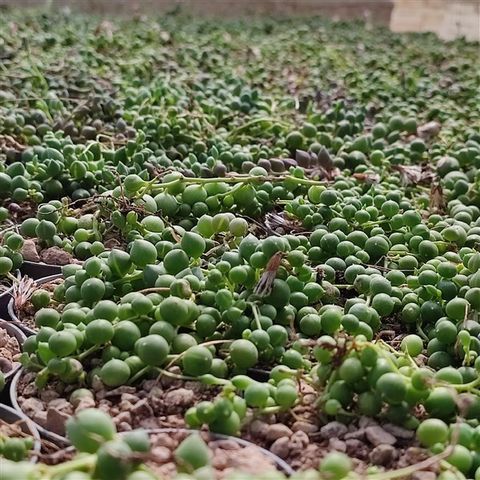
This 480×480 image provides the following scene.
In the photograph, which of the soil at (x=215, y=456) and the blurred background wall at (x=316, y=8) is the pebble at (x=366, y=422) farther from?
the blurred background wall at (x=316, y=8)

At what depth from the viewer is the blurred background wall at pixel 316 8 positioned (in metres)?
7.22

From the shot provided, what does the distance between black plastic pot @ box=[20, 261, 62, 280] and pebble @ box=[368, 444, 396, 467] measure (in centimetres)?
93

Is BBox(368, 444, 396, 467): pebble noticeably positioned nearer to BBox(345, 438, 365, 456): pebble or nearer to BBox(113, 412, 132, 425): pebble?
BBox(345, 438, 365, 456): pebble

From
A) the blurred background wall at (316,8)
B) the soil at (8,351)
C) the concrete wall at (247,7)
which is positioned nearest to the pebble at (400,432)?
the soil at (8,351)

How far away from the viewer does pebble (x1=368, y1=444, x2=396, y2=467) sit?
1.16 m

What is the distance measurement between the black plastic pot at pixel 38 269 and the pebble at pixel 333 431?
83cm

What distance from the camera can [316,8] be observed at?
7805 mm

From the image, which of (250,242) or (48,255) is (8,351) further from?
(250,242)

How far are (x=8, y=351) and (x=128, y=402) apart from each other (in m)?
0.40

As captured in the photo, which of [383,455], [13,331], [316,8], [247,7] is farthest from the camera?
[316,8]

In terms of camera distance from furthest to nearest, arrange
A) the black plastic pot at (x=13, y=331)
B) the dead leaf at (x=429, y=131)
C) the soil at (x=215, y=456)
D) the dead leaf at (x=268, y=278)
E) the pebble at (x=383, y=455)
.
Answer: the dead leaf at (x=429, y=131), the black plastic pot at (x=13, y=331), the dead leaf at (x=268, y=278), the pebble at (x=383, y=455), the soil at (x=215, y=456)

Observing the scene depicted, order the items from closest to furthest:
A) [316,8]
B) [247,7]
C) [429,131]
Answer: [429,131] < [247,7] < [316,8]

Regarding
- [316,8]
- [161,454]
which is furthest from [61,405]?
[316,8]

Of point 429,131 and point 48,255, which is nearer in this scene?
point 48,255
